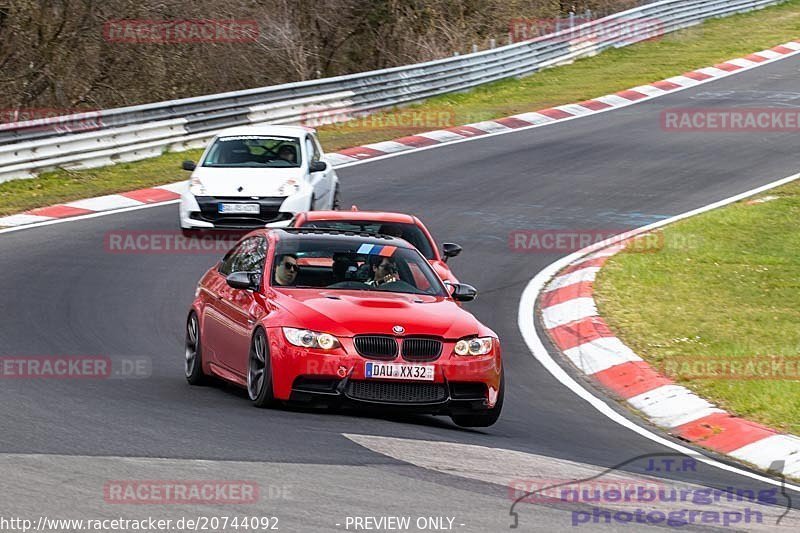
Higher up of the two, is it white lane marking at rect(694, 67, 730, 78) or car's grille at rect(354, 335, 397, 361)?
car's grille at rect(354, 335, 397, 361)

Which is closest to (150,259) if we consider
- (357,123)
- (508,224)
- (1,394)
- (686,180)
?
(508,224)

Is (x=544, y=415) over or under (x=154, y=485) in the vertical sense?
under

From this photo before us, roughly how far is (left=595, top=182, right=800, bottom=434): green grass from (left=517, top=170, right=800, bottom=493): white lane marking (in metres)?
0.67

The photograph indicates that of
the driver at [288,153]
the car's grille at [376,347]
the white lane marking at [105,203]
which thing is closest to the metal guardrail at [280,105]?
the white lane marking at [105,203]

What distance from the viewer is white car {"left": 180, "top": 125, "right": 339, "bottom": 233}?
Answer: 1828 cm

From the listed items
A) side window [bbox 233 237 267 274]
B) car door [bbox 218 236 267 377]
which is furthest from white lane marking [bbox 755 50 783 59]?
car door [bbox 218 236 267 377]

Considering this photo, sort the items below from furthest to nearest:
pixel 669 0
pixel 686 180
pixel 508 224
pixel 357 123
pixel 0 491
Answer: pixel 669 0 → pixel 357 123 → pixel 686 180 → pixel 508 224 → pixel 0 491

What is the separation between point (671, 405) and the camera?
433 inches

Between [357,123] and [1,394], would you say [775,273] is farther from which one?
[357,123]

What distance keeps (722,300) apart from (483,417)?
573 centimetres

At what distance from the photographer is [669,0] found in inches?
1619

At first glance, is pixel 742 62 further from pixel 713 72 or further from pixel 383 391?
pixel 383 391

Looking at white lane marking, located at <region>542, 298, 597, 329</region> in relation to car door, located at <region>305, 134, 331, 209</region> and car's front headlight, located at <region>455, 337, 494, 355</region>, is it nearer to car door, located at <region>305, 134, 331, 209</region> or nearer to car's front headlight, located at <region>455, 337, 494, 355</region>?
car's front headlight, located at <region>455, 337, 494, 355</region>

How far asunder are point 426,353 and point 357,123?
19699mm
